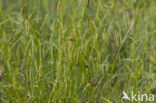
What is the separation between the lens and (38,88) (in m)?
2.34

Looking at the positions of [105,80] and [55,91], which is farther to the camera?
[105,80]

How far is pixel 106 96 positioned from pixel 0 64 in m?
0.94

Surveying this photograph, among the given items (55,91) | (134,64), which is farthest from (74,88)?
(134,64)

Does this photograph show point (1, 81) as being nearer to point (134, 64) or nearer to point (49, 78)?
point (49, 78)

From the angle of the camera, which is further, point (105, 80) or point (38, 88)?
point (105, 80)

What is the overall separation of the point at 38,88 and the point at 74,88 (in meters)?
0.28

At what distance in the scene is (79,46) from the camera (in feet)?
7.97

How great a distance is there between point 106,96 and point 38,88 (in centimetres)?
55

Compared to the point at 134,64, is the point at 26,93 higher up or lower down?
lower down

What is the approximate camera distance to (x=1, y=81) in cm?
248

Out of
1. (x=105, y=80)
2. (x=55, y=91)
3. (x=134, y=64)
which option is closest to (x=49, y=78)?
(x=55, y=91)

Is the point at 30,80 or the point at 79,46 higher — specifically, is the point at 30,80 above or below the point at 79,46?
below

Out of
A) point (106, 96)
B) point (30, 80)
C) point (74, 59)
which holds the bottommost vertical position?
point (106, 96)

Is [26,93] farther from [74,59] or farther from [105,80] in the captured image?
[105,80]
